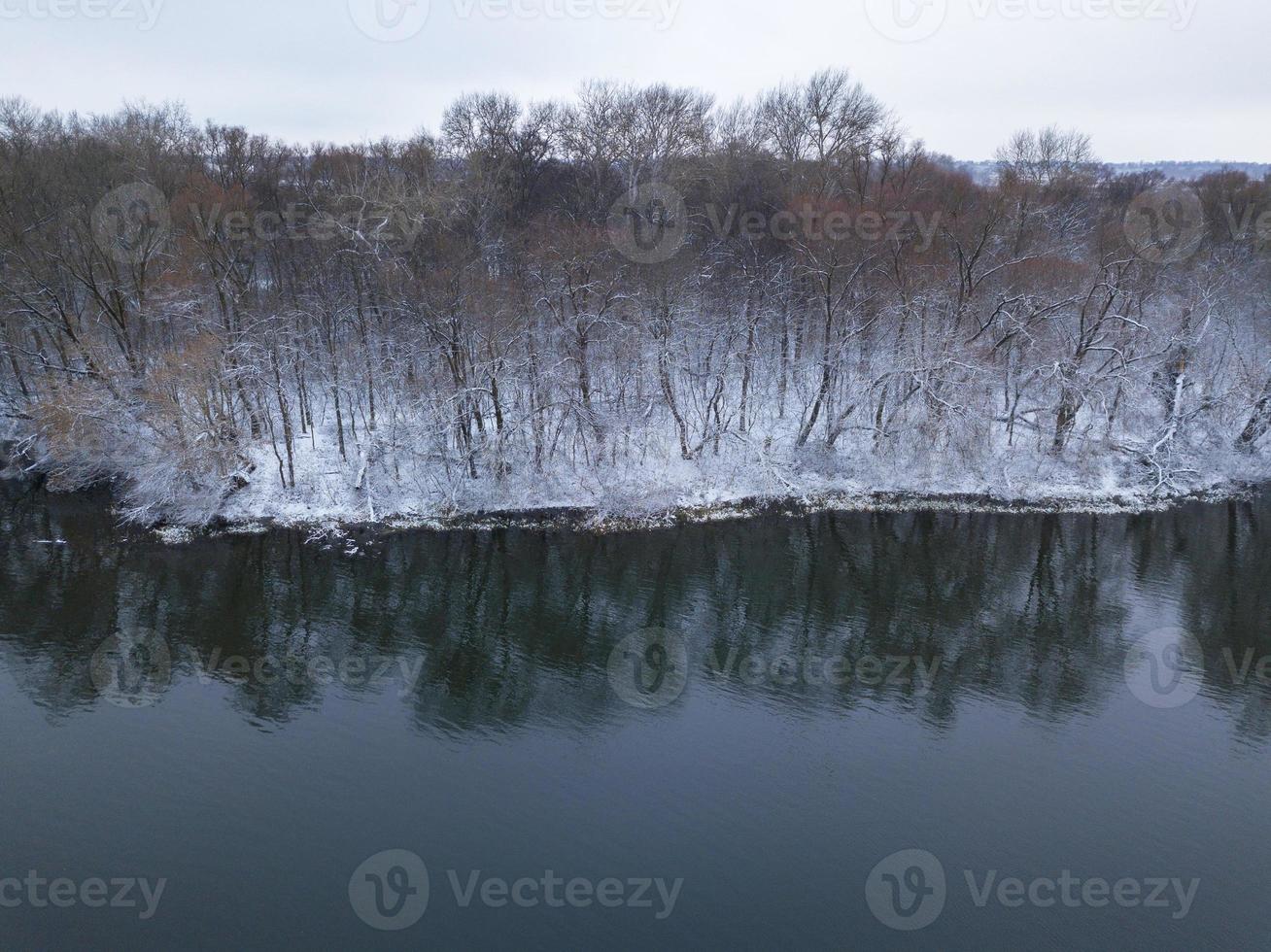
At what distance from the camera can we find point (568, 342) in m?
29.2

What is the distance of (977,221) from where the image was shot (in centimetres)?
3216

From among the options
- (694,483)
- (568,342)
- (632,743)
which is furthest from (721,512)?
(632,743)

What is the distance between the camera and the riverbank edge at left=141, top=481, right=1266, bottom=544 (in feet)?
84.8

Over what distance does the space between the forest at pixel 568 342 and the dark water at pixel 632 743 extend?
15.5 ft

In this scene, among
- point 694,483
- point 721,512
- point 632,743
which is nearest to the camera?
point 632,743

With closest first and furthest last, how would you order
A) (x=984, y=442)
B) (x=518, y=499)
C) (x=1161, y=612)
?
1. (x=1161, y=612)
2. (x=518, y=499)
3. (x=984, y=442)

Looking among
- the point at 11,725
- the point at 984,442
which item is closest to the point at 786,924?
the point at 11,725

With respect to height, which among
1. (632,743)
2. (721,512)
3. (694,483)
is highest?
(694,483)

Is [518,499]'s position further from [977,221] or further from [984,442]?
[977,221]

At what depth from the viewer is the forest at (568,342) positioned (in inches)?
1093

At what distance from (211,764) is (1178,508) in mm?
30528

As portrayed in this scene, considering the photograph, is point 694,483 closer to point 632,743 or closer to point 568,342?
point 568,342

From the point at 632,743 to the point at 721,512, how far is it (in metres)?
13.5

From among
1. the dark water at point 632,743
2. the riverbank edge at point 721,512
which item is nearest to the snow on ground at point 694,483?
the riverbank edge at point 721,512
